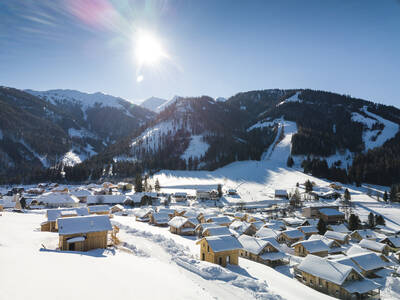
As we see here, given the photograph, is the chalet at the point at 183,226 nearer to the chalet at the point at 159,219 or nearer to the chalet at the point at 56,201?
the chalet at the point at 159,219

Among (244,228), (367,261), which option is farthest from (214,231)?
(367,261)

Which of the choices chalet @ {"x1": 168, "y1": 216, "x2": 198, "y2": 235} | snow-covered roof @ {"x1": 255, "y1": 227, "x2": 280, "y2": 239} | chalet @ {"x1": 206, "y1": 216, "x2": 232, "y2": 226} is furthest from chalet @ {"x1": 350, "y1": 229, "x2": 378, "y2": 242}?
chalet @ {"x1": 168, "y1": 216, "x2": 198, "y2": 235}

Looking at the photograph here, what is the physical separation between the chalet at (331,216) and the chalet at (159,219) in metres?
38.4

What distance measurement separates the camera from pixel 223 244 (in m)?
26.6

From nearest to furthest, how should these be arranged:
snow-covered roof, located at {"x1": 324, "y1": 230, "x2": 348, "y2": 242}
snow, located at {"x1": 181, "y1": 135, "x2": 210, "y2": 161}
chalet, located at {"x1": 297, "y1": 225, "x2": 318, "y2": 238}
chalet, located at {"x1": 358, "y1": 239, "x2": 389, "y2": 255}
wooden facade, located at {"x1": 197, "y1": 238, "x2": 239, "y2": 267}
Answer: wooden facade, located at {"x1": 197, "y1": 238, "x2": 239, "y2": 267}, chalet, located at {"x1": 358, "y1": 239, "x2": 389, "y2": 255}, snow-covered roof, located at {"x1": 324, "y1": 230, "x2": 348, "y2": 242}, chalet, located at {"x1": 297, "y1": 225, "x2": 318, "y2": 238}, snow, located at {"x1": 181, "y1": 135, "x2": 210, "y2": 161}

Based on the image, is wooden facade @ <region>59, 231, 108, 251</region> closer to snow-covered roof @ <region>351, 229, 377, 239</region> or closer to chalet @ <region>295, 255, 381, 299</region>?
chalet @ <region>295, 255, 381, 299</region>

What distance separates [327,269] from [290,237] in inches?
690

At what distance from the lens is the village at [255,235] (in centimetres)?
2506

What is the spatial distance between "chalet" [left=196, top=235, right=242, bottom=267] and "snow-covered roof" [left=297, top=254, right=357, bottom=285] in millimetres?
8252

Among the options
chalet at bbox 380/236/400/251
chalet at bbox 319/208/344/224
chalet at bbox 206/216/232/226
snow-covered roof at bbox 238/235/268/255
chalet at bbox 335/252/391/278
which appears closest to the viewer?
chalet at bbox 335/252/391/278

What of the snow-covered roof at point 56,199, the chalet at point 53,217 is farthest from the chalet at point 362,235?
the snow-covered roof at point 56,199

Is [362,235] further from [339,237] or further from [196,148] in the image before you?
[196,148]

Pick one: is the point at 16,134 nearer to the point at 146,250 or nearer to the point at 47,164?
the point at 47,164

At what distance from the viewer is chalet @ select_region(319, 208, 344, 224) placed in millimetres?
59656
